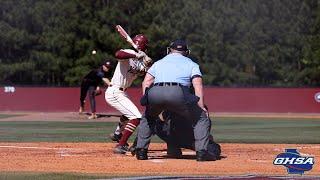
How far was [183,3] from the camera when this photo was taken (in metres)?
57.0

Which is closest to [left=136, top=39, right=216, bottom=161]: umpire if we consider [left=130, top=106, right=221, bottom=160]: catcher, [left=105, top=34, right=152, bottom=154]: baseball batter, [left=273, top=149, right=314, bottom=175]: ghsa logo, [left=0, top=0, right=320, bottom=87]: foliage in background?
[left=130, top=106, right=221, bottom=160]: catcher

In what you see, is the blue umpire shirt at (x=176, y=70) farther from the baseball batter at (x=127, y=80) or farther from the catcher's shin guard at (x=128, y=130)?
the catcher's shin guard at (x=128, y=130)

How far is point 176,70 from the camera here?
33.1 feet

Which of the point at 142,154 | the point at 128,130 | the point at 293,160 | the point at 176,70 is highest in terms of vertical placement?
the point at 176,70

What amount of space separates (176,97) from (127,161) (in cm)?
121

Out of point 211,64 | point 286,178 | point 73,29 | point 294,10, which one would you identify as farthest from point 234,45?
point 286,178

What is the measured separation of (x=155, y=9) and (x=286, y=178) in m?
48.3

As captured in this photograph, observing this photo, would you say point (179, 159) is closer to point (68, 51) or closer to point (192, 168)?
point (192, 168)

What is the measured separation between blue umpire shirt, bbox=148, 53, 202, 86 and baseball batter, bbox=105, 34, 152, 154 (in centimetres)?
103

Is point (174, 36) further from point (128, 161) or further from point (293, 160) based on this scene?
point (293, 160)

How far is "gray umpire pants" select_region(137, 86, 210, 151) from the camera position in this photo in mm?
9859

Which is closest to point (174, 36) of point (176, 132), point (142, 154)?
point (176, 132)

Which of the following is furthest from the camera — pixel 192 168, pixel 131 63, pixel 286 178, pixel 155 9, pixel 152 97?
pixel 155 9

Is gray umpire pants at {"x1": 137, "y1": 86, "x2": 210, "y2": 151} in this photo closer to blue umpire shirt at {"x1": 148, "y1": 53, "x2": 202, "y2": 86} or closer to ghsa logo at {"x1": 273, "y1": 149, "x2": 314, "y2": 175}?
blue umpire shirt at {"x1": 148, "y1": 53, "x2": 202, "y2": 86}
